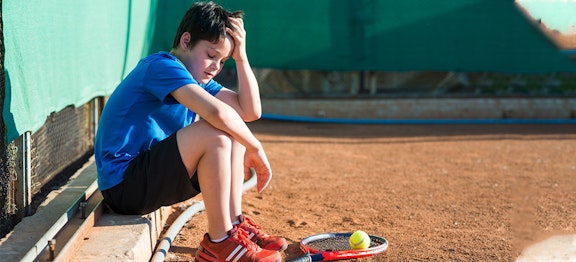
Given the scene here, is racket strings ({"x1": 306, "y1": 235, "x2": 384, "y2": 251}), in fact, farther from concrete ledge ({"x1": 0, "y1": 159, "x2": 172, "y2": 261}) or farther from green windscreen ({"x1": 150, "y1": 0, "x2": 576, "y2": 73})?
green windscreen ({"x1": 150, "y1": 0, "x2": 576, "y2": 73})

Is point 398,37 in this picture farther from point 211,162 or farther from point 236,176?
point 211,162

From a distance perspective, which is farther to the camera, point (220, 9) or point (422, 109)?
point (422, 109)

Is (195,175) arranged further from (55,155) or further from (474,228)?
(55,155)

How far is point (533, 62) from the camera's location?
952cm

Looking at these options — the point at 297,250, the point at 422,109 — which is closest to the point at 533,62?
the point at 422,109

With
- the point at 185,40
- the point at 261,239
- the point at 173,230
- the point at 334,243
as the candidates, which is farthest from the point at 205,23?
the point at 334,243

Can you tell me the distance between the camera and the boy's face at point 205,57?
3.54 m

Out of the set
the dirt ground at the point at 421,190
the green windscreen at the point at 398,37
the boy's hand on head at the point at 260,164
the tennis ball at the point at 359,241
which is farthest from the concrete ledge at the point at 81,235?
the green windscreen at the point at 398,37

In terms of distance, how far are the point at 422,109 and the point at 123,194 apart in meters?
6.29

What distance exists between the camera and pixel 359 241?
12.2 ft

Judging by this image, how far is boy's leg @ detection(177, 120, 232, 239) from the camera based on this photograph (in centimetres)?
327

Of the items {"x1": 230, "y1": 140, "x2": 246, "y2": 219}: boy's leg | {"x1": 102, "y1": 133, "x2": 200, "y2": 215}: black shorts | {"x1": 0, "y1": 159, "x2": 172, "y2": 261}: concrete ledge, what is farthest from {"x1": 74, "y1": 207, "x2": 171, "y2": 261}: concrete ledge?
{"x1": 230, "y1": 140, "x2": 246, "y2": 219}: boy's leg

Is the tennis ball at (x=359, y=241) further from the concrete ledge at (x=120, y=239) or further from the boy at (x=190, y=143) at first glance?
the concrete ledge at (x=120, y=239)

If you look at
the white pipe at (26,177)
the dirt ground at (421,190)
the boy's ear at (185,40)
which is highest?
the boy's ear at (185,40)
